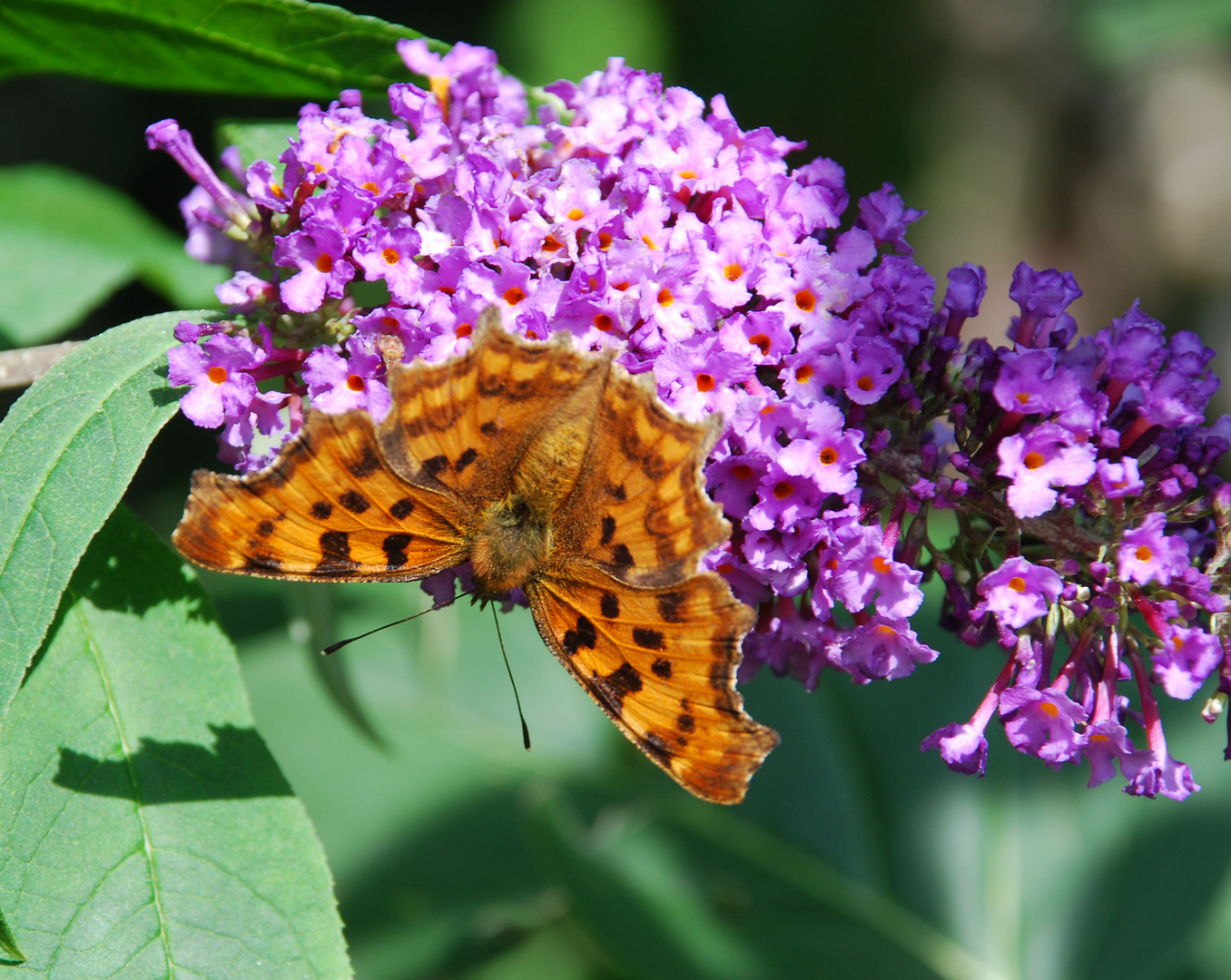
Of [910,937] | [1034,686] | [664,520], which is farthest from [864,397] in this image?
[910,937]

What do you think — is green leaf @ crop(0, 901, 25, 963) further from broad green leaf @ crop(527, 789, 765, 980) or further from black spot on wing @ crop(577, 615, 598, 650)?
broad green leaf @ crop(527, 789, 765, 980)

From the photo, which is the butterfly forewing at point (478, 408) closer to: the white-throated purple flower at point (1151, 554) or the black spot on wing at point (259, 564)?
the black spot on wing at point (259, 564)

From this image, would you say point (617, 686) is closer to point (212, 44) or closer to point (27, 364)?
point (27, 364)

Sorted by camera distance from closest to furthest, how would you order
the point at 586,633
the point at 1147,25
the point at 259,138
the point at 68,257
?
1. the point at 586,633
2. the point at 259,138
3. the point at 68,257
4. the point at 1147,25

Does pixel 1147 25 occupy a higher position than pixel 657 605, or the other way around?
pixel 1147 25

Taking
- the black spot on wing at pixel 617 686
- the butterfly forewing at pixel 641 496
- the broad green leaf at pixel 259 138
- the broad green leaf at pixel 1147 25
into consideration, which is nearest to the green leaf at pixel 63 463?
the broad green leaf at pixel 259 138

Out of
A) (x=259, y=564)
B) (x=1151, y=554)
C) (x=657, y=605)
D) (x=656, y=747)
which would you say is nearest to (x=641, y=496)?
(x=657, y=605)

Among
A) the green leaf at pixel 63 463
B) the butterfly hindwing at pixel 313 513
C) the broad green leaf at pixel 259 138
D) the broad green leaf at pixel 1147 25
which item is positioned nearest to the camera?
the green leaf at pixel 63 463
